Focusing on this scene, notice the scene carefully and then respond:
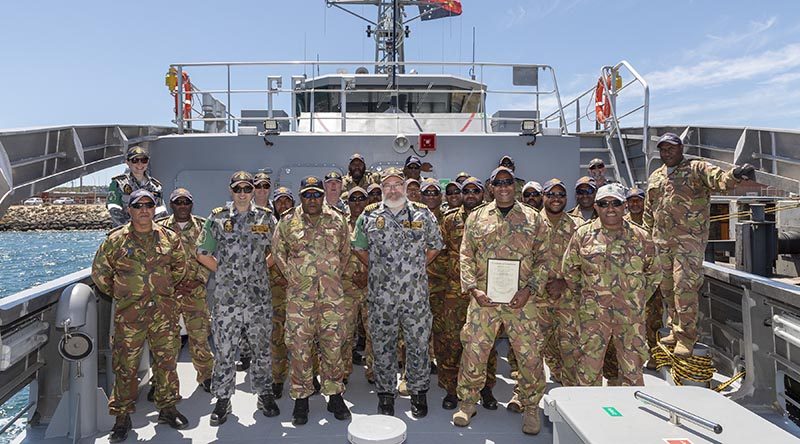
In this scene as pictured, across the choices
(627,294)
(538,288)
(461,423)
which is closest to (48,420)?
(461,423)

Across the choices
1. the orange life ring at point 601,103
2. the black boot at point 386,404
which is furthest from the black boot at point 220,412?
the orange life ring at point 601,103

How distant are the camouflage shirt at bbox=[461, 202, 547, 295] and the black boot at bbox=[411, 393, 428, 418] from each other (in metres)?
0.85

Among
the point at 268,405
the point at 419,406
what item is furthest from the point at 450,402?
the point at 268,405

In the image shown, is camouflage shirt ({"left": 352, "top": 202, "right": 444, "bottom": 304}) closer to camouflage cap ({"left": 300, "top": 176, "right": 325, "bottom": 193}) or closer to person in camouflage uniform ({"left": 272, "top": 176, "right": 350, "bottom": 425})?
person in camouflage uniform ({"left": 272, "top": 176, "right": 350, "bottom": 425})

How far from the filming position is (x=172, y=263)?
335 centimetres

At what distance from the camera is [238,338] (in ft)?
11.3

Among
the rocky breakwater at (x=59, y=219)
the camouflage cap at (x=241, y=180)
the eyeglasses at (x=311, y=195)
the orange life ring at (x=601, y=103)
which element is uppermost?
the orange life ring at (x=601, y=103)

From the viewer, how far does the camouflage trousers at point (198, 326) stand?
12.6ft

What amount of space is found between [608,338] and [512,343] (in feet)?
1.92

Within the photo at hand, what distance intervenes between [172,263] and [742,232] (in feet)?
14.1

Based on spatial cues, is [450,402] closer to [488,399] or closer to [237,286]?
[488,399]

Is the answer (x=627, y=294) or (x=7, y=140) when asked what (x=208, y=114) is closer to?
(x=7, y=140)

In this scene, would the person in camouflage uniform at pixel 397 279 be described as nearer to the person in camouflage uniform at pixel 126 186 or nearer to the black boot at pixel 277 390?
the black boot at pixel 277 390

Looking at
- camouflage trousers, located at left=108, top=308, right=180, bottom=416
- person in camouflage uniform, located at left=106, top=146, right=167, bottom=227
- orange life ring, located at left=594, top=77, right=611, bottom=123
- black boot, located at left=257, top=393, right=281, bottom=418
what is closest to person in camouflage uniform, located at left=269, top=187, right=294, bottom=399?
black boot, located at left=257, top=393, right=281, bottom=418
